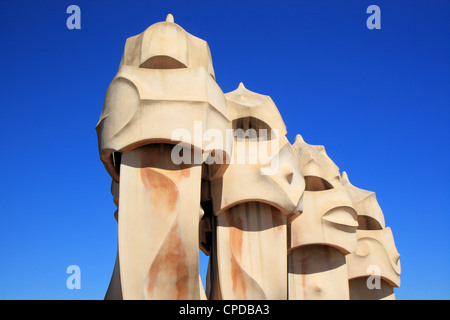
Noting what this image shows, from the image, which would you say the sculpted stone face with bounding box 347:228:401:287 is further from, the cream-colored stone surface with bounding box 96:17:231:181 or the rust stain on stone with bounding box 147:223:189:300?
the rust stain on stone with bounding box 147:223:189:300

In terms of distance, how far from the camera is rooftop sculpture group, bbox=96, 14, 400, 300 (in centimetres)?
845

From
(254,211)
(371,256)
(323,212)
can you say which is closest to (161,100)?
(254,211)

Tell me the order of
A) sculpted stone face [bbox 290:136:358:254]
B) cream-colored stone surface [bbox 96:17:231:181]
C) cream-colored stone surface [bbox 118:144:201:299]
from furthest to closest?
sculpted stone face [bbox 290:136:358:254] → cream-colored stone surface [bbox 96:17:231:181] → cream-colored stone surface [bbox 118:144:201:299]

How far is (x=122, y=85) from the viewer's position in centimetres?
910

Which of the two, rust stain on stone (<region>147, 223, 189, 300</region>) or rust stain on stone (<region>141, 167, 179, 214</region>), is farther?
rust stain on stone (<region>141, 167, 179, 214</region>)

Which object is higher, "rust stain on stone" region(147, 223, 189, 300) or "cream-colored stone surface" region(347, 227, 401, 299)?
"cream-colored stone surface" region(347, 227, 401, 299)

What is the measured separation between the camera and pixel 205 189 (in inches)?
424

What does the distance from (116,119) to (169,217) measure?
1999mm

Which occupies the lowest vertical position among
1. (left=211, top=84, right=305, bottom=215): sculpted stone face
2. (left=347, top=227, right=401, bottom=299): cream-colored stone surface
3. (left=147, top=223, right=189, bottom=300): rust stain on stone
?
(left=147, top=223, right=189, bottom=300): rust stain on stone

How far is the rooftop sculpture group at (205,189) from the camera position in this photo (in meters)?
8.45

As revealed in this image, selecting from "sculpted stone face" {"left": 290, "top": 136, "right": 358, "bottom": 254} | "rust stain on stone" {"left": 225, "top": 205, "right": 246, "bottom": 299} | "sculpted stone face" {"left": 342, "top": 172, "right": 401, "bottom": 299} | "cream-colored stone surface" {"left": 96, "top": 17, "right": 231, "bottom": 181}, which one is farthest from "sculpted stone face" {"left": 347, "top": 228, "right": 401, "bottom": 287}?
"cream-colored stone surface" {"left": 96, "top": 17, "right": 231, "bottom": 181}

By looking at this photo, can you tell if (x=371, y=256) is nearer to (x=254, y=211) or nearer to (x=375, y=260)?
(x=375, y=260)

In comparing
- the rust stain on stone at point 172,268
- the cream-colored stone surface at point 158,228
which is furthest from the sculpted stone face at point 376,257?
the rust stain on stone at point 172,268
